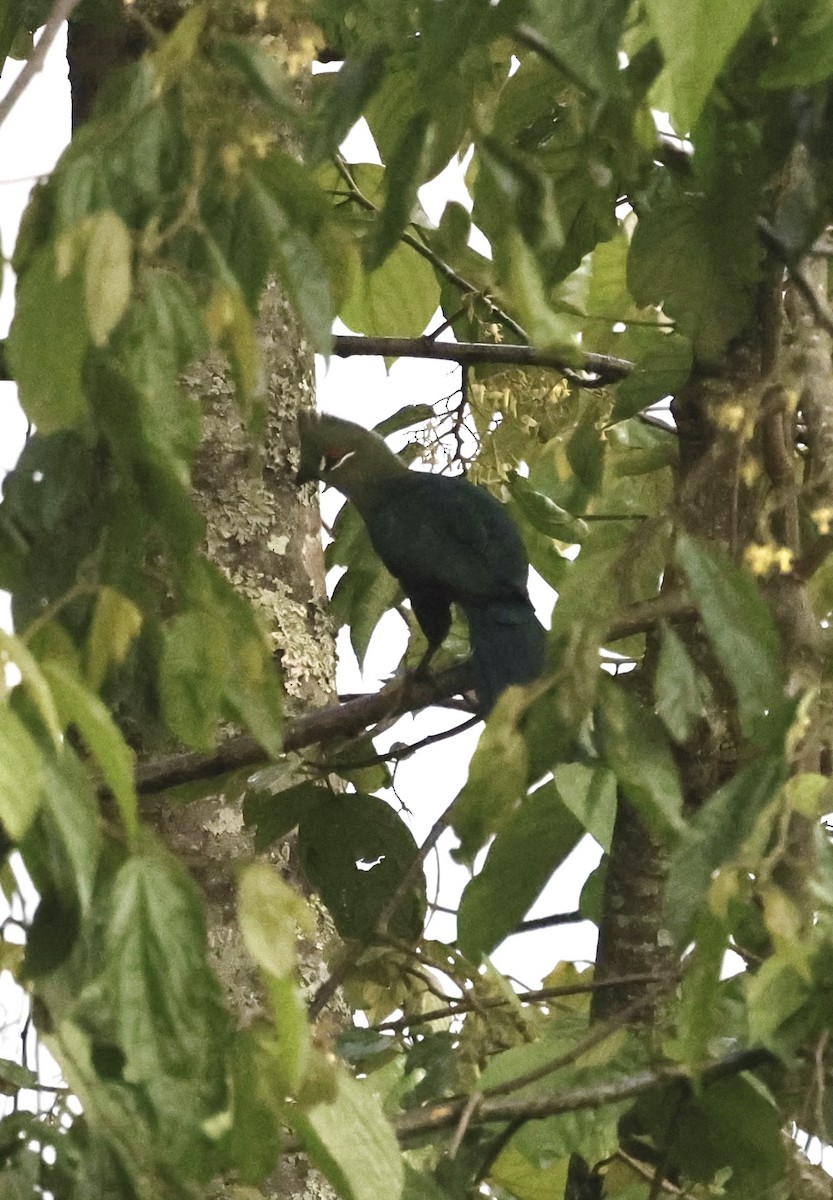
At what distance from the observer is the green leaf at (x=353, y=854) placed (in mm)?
1512

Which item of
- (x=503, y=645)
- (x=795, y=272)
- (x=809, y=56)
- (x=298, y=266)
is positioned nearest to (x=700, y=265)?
(x=795, y=272)

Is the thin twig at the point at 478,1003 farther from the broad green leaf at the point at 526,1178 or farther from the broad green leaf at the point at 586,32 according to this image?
the broad green leaf at the point at 586,32

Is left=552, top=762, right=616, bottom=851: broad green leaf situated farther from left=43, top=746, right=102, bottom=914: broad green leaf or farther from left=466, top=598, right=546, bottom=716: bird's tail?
left=466, top=598, right=546, bottom=716: bird's tail

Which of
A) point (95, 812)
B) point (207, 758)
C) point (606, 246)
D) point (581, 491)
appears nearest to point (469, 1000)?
point (207, 758)

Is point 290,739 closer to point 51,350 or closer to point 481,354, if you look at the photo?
point 481,354

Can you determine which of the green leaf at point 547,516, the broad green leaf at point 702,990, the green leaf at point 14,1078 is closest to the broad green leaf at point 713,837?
the broad green leaf at point 702,990

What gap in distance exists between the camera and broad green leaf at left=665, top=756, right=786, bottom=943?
79 centimetres

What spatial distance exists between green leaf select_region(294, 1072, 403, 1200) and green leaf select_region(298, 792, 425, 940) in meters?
0.68

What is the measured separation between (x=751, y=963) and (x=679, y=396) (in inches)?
21.5

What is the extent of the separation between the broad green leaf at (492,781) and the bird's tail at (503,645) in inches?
36.6

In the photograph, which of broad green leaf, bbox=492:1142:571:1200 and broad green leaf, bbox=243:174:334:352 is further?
broad green leaf, bbox=492:1142:571:1200

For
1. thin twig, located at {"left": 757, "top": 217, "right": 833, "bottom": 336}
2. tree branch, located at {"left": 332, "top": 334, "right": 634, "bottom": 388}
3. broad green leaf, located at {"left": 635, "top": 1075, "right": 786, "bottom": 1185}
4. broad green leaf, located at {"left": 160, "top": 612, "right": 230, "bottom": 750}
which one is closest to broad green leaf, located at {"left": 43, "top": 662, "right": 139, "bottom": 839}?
broad green leaf, located at {"left": 160, "top": 612, "right": 230, "bottom": 750}

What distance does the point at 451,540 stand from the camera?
7.25ft

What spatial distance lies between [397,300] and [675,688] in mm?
1169
